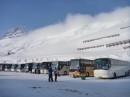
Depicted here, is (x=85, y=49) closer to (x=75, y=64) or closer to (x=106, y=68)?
(x=75, y=64)

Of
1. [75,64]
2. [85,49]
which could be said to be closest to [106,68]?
[75,64]

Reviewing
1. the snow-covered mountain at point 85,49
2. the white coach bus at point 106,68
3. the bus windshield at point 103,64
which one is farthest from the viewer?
the snow-covered mountain at point 85,49

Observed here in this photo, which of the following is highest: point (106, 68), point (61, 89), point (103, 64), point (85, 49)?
point (85, 49)

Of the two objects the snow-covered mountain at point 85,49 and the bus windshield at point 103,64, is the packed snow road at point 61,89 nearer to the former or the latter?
the bus windshield at point 103,64

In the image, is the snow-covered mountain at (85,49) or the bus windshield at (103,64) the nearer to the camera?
the bus windshield at (103,64)

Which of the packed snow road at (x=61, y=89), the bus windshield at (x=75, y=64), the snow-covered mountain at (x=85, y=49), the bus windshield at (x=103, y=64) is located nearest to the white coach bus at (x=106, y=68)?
the bus windshield at (x=103, y=64)

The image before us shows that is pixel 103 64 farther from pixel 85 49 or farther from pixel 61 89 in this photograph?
pixel 85 49

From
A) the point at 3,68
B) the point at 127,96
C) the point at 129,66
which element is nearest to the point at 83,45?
the point at 3,68

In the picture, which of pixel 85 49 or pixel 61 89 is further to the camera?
pixel 85 49

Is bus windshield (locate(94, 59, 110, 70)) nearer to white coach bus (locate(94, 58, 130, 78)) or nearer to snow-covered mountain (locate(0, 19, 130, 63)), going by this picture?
white coach bus (locate(94, 58, 130, 78))

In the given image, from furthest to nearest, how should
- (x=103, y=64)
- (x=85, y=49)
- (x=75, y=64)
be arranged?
(x=85, y=49), (x=75, y=64), (x=103, y=64)

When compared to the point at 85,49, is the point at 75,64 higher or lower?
lower

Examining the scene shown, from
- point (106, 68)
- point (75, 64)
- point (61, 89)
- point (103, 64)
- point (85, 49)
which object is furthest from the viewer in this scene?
point (85, 49)

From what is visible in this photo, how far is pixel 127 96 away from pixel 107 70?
10.3m
